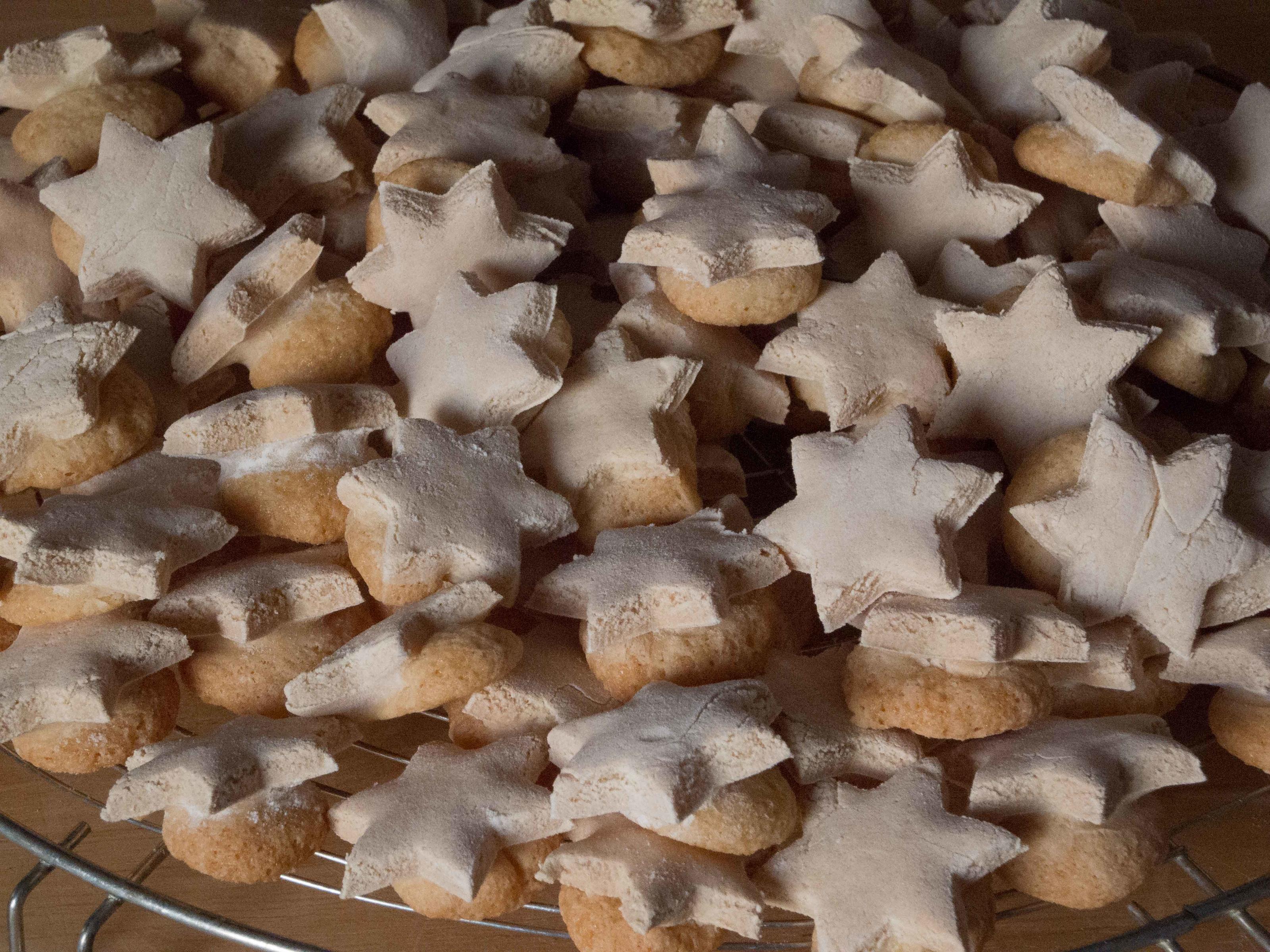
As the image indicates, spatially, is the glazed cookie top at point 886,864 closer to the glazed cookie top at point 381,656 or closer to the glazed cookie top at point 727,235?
the glazed cookie top at point 381,656

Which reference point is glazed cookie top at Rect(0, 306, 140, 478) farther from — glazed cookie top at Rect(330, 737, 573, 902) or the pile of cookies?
glazed cookie top at Rect(330, 737, 573, 902)

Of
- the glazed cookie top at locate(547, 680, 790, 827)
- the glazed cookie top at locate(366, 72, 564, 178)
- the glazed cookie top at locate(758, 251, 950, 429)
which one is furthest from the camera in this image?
the glazed cookie top at locate(366, 72, 564, 178)

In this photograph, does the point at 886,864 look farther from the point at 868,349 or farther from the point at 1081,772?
the point at 868,349

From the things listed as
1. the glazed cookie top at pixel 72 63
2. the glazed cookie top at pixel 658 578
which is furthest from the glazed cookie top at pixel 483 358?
the glazed cookie top at pixel 72 63

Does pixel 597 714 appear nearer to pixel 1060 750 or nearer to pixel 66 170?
pixel 1060 750

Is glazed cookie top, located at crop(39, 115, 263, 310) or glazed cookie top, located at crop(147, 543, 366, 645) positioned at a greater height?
glazed cookie top, located at crop(39, 115, 263, 310)

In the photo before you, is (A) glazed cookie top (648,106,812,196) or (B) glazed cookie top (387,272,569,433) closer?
(B) glazed cookie top (387,272,569,433)

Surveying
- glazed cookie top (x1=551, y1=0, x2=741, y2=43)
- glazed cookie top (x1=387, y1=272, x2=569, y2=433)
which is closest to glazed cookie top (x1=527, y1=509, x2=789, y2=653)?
Answer: glazed cookie top (x1=387, y1=272, x2=569, y2=433)

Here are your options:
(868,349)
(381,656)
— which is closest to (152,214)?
(381,656)
